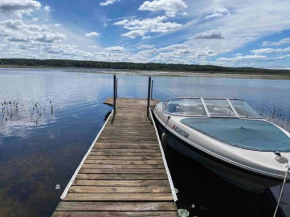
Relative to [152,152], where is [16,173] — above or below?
below

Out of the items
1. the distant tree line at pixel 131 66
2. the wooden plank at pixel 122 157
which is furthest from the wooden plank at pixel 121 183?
the distant tree line at pixel 131 66

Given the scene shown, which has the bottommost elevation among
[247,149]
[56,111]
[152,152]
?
[56,111]

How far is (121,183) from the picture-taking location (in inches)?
184

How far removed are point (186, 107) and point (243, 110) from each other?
199cm

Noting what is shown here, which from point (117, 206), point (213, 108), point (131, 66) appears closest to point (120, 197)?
point (117, 206)

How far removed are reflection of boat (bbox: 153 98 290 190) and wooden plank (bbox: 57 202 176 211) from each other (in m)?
1.81

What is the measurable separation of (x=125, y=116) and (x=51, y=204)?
6.53 m

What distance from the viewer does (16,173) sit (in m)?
6.68

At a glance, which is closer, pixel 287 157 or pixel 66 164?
pixel 287 157

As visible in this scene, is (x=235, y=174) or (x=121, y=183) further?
(x=235, y=174)

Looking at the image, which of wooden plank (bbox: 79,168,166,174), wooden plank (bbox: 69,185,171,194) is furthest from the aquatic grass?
wooden plank (bbox: 69,185,171,194)

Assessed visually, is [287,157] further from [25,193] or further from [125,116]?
[125,116]

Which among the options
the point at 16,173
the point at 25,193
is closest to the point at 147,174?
the point at 25,193

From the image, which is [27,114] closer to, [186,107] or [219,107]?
[186,107]
